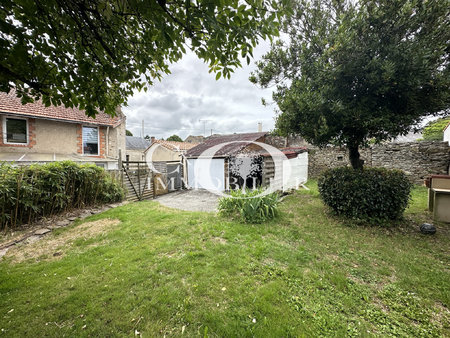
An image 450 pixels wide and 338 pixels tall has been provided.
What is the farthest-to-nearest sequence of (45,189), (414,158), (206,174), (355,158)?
1. (206,174)
2. (414,158)
3. (355,158)
4. (45,189)

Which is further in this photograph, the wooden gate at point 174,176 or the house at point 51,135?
the wooden gate at point 174,176

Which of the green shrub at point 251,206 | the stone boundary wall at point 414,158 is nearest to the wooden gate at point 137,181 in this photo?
the green shrub at point 251,206

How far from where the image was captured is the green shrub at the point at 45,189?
427 centimetres

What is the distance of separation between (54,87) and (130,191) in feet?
23.4

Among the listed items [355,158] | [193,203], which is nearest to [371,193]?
[355,158]

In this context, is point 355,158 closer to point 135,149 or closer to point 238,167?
point 238,167

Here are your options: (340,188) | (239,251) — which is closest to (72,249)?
(239,251)

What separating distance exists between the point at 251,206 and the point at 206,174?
6.92 meters

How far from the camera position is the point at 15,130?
8.70 m

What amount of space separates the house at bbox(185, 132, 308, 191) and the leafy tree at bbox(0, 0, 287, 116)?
654 centimetres

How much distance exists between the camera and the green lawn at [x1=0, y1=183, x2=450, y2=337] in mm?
1831

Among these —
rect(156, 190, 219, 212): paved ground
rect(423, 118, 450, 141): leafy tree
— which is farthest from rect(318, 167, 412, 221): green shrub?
rect(423, 118, 450, 141): leafy tree

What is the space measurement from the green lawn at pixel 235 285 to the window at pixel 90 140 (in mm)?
8805

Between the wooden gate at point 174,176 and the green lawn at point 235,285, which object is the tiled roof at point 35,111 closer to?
the wooden gate at point 174,176
